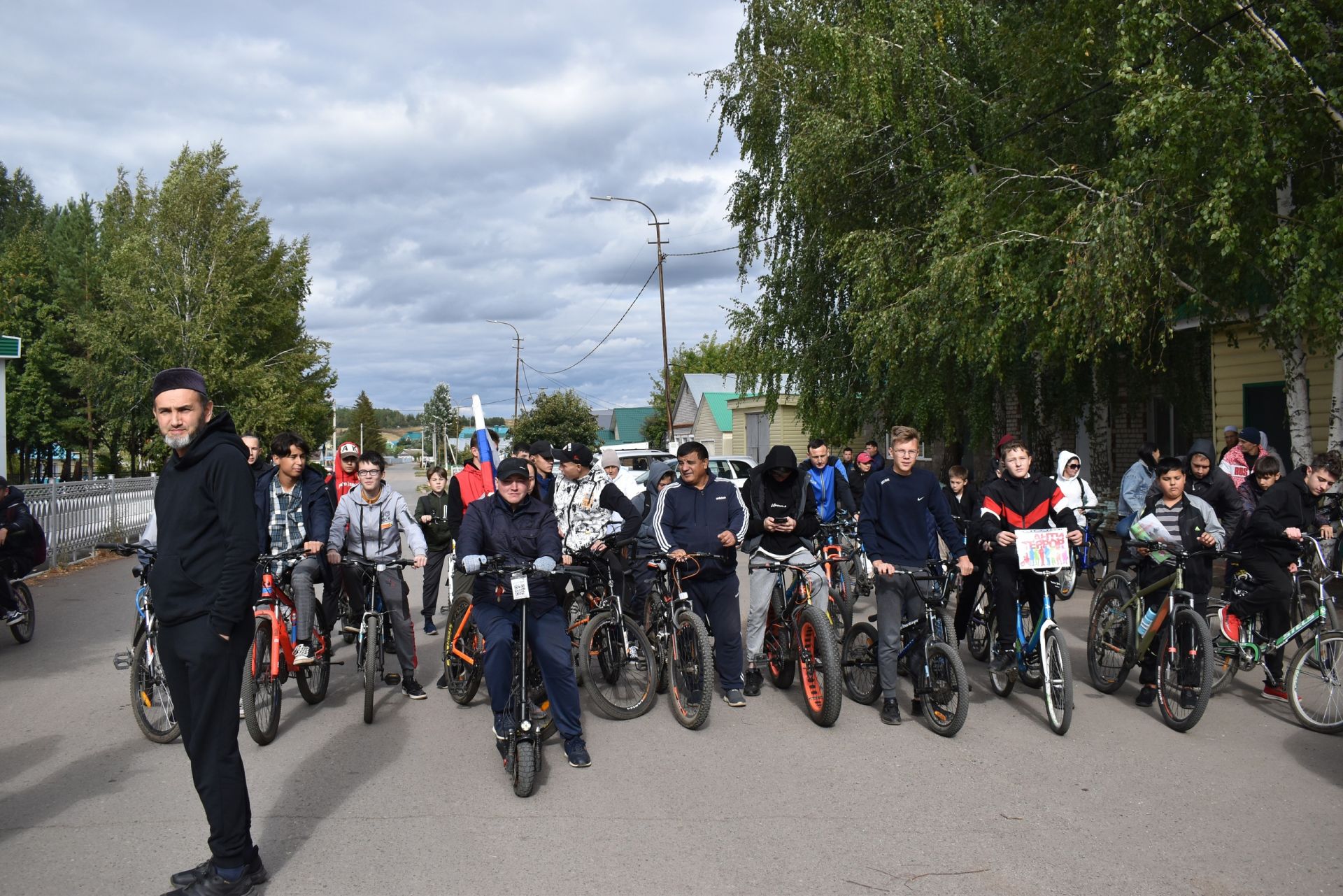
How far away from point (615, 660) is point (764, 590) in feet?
3.96

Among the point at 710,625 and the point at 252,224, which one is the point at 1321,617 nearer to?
the point at 710,625

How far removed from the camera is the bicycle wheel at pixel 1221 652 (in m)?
7.09

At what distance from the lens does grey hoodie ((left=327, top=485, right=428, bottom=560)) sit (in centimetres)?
763

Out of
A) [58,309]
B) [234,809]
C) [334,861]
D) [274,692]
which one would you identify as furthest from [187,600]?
[58,309]

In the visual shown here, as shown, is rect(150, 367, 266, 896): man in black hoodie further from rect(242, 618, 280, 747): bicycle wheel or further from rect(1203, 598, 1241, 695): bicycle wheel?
rect(1203, 598, 1241, 695): bicycle wheel

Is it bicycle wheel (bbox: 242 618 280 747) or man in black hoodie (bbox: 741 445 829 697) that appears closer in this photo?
bicycle wheel (bbox: 242 618 280 747)

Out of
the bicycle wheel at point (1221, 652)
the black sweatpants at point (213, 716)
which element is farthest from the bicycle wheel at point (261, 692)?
the bicycle wheel at point (1221, 652)

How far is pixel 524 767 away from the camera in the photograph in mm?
5309

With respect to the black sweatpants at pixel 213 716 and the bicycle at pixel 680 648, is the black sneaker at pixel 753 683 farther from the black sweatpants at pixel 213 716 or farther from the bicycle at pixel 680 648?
the black sweatpants at pixel 213 716

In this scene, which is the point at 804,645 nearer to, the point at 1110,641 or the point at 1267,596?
the point at 1110,641

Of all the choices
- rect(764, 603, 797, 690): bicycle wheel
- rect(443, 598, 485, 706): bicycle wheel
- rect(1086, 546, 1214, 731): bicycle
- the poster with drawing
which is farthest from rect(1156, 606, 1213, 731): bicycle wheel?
rect(443, 598, 485, 706): bicycle wheel

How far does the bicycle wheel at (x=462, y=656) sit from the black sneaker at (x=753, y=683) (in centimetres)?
198

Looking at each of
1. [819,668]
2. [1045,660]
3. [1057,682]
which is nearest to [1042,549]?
[1045,660]

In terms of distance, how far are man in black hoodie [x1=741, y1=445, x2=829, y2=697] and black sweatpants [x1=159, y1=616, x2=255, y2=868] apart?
4.12 metres
